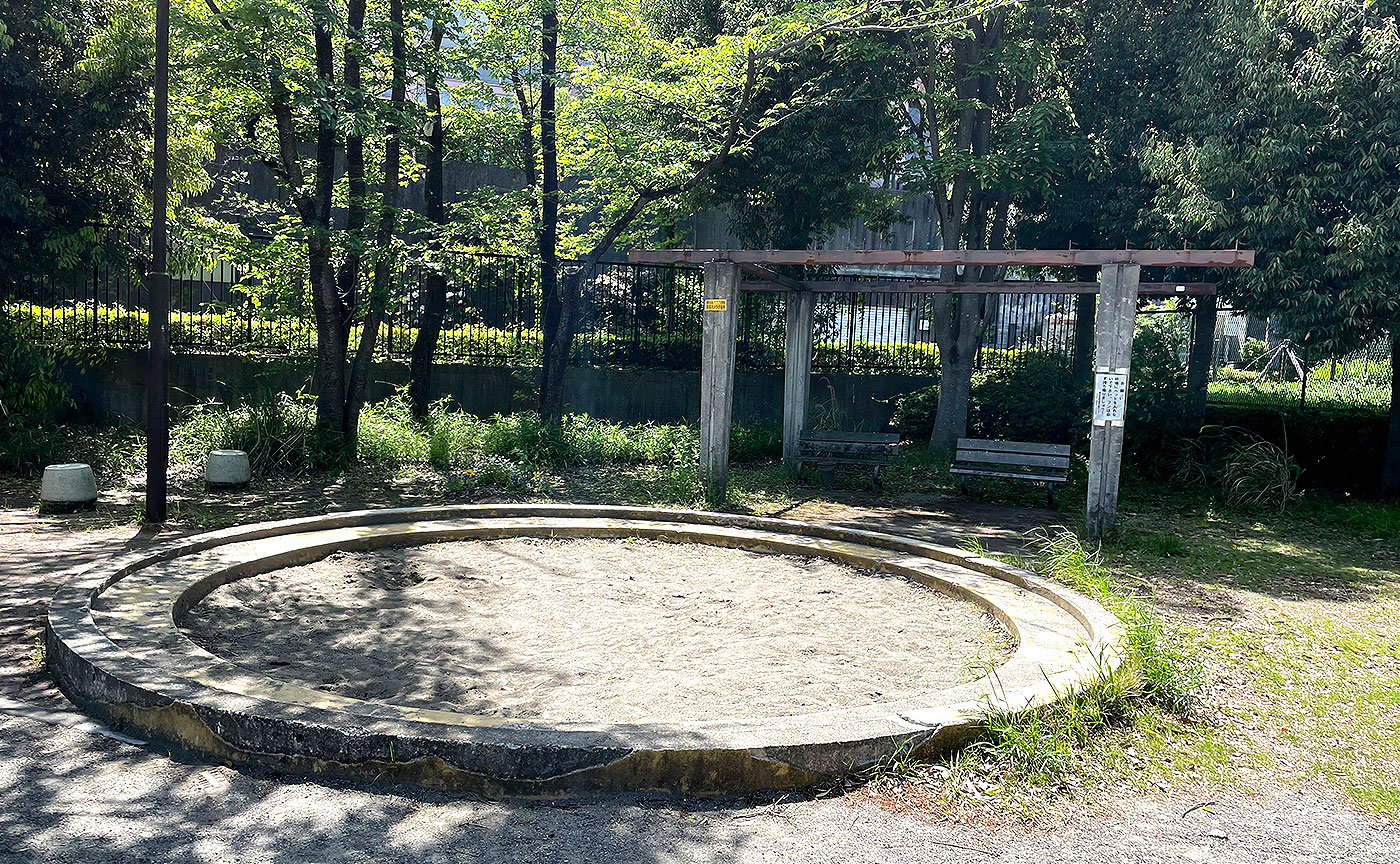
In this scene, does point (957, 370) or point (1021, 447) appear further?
point (957, 370)

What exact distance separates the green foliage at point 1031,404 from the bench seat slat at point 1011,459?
9.68 ft

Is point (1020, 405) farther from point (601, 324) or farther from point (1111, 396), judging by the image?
point (601, 324)

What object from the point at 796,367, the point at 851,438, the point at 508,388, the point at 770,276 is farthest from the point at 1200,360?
the point at 508,388

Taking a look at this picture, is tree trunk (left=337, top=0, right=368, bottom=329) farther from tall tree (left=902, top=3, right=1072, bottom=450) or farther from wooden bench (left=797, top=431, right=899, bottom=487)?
tall tree (left=902, top=3, right=1072, bottom=450)

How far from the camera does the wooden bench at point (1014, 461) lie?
11.3 m

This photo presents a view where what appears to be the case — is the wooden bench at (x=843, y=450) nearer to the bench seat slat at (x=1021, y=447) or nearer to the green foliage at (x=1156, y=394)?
the bench seat slat at (x=1021, y=447)

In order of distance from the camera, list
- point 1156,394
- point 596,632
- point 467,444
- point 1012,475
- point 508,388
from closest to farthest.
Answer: point 596,632, point 1012,475, point 467,444, point 1156,394, point 508,388

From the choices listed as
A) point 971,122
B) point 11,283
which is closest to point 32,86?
point 11,283

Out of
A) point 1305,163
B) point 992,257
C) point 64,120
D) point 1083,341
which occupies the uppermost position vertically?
point 1305,163

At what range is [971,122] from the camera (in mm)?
14289

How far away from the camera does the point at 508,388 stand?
50.6 feet

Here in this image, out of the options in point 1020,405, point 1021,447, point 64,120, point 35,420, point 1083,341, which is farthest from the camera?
point 1083,341

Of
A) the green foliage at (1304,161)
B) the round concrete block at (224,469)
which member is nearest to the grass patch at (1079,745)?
the green foliage at (1304,161)

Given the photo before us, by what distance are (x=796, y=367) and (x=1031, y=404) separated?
3784mm
